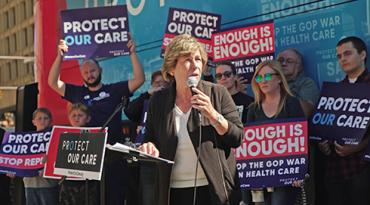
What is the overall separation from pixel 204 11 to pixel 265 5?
0.98 metres

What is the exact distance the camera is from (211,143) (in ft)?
12.3

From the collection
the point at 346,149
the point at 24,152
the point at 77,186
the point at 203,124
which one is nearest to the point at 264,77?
the point at 346,149

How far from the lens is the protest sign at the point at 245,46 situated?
599 centimetres

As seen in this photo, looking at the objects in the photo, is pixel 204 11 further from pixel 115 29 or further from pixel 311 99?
pixel 311 99

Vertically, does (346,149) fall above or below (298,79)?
below

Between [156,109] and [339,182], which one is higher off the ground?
[156,109]

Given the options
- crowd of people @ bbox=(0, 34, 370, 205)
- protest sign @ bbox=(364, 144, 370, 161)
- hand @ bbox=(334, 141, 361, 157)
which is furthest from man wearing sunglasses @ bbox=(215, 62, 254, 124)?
protest sign @ bbox=(364, 144, 370, 161)

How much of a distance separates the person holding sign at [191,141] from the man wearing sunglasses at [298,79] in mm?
2217

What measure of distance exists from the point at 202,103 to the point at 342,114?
89.5 inches

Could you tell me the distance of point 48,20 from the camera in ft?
35.3

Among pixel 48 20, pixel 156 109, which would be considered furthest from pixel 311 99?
pixel 48 20

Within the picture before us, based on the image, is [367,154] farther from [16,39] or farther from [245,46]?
[16,39]

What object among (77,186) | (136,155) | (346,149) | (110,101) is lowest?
(77,186)

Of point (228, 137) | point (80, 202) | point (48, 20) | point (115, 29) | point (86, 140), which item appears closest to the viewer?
point (228, 137)
